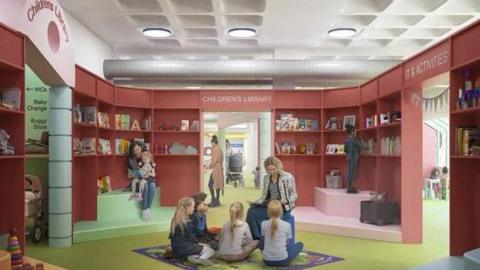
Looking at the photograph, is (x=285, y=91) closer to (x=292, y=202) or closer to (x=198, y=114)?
(x=198, y=114)

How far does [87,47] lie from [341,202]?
6102 mm

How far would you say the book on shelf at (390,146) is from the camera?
24.2ft

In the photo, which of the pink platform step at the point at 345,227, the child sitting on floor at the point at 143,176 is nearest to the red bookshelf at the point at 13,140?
the child sitting on floor at the point at 143,176

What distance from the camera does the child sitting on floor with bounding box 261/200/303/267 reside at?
5332 millimetres

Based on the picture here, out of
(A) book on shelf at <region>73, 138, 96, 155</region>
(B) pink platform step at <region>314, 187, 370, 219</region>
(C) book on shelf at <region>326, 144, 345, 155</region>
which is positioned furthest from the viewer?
(C) book on shelf at <region>326, 144, 345, 155</region>

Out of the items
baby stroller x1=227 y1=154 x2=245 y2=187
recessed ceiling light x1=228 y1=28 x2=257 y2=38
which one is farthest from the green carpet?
baby stroller x1=227 y1=154 x2=245 y2=187

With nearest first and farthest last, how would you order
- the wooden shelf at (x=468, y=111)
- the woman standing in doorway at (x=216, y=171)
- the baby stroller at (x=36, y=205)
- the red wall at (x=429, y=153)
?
1. the wooden shelf at (x=468, y=111)
2. the baby stroller at (x=36, y=205)
3. the woman standing in doorway at (x=216, y=171)
4. the red wall at (x=429, y=153)

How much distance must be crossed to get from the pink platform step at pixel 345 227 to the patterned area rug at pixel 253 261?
1.36 m

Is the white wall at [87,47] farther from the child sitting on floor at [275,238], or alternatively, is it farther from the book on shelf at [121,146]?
the child sitting on floor at [275,238]

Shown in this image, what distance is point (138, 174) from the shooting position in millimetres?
8250

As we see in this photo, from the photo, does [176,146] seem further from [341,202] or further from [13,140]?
[13,140]

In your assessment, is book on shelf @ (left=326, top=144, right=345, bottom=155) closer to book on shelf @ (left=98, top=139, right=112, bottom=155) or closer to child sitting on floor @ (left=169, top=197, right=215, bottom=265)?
book on shelf @ (left=98, top=139, right=112, bottom=155)

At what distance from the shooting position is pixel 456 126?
4.95m

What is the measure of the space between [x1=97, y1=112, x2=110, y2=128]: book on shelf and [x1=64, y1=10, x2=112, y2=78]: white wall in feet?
3.86
